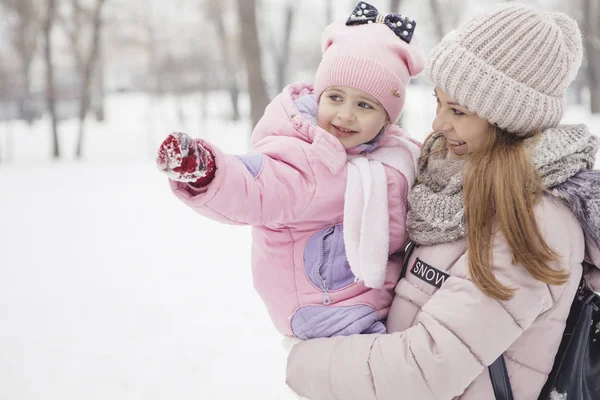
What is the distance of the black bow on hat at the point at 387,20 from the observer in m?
1.68

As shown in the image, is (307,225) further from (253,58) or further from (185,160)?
(253,58)

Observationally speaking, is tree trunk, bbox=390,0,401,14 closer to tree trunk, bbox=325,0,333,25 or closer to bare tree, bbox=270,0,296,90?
tree trunk, bbox=325,0,333,25

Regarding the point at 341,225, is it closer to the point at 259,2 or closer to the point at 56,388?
the point at 56,388

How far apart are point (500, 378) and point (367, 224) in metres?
0.51

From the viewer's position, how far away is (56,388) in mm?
3137

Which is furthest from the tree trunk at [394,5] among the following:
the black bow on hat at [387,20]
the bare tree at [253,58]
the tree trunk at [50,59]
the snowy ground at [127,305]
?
the tree trunk at [50,59]

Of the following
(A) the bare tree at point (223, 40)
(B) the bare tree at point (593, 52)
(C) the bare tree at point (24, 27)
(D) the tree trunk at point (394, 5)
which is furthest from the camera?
(A) the bare tree at point (223, 40)

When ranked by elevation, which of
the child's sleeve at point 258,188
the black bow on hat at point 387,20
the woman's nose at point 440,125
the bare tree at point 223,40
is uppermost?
the black bow on hat at point 387,20

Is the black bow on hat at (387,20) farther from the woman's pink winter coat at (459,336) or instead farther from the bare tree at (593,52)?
the bare tree at (593,52)

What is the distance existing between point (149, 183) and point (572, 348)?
29.5ft

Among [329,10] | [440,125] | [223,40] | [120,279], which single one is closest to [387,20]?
[440,125]

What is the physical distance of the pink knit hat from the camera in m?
1.60

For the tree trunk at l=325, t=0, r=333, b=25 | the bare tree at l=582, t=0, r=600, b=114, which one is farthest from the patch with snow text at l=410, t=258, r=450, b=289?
the bare tree at l=582, t=0, r=600, b=114

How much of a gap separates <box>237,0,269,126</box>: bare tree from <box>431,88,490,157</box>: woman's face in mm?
5761
